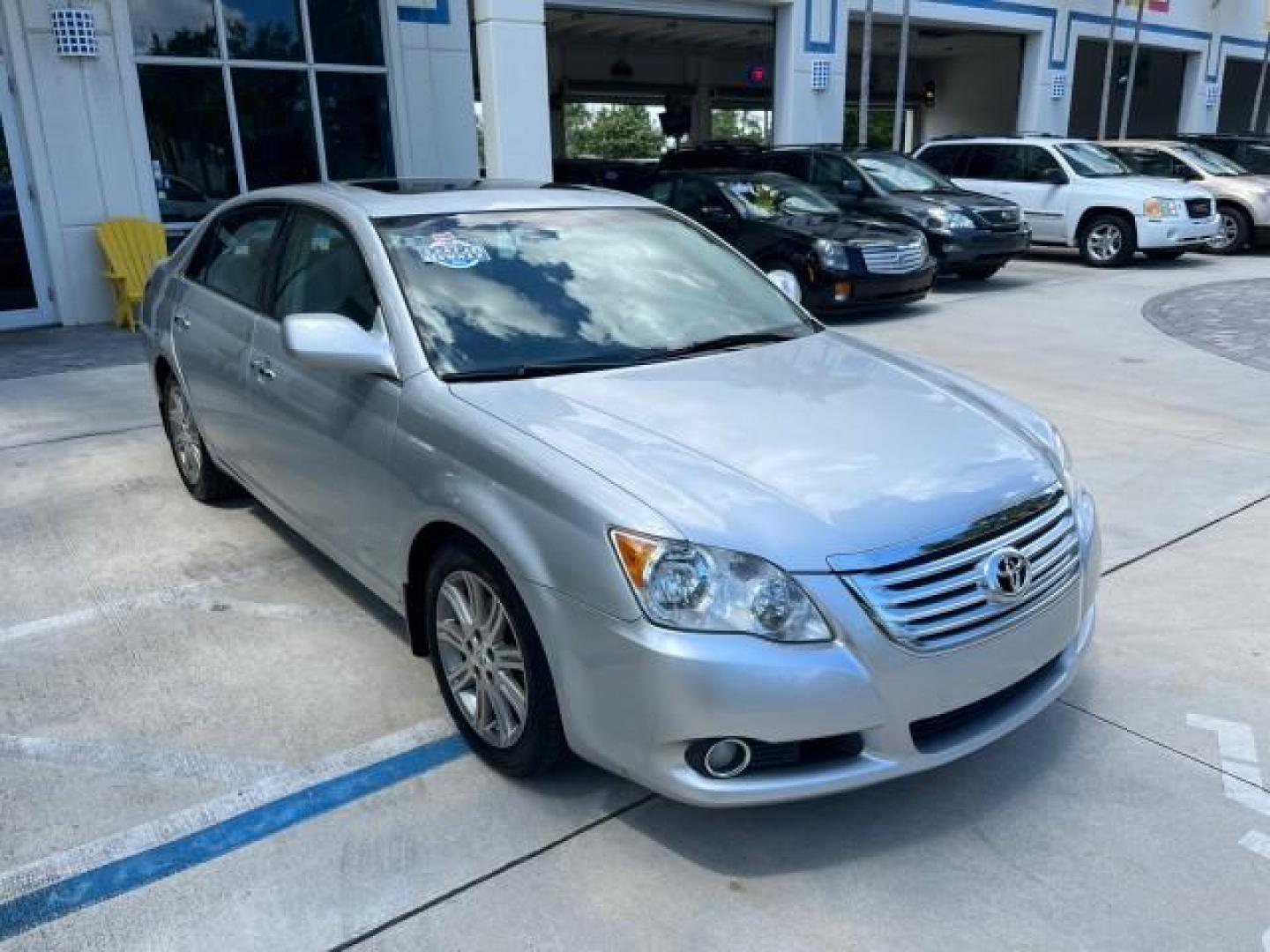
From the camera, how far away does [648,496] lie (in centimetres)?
248

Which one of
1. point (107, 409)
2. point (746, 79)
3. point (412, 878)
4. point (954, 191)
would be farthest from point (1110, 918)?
point (746, 79)

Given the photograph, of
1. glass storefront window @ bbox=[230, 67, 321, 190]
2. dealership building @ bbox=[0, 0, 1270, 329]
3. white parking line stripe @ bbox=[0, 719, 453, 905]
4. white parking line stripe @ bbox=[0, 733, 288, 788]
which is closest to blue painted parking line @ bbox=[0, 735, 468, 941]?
white parking line stripe @ bbox=[0, 719, 453, 905]

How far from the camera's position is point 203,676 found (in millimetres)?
3561

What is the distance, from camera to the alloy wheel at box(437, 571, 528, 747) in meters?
2.77

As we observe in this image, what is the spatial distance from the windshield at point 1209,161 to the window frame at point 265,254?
15734mm

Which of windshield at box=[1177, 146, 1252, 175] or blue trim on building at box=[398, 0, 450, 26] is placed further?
windshield at box=[1177, 146, 1252, 175]

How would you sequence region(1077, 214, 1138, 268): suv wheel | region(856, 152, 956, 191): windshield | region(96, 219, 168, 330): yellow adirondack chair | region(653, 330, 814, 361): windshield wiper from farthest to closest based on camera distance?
region(1077, 214, 1138, 268): suv wheel
region(856, 152, 956, 191): windshield
region(96, 219, 168, 330): yellow adirondack chair
region(653, 330, 814, 361): windshield wiper

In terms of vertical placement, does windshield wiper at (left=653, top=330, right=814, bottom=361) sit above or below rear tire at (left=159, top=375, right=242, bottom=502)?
above

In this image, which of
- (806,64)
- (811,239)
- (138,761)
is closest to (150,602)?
(138,761)

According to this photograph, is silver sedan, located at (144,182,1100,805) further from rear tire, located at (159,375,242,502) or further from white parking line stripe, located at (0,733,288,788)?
rear tire, located at (159,375,242,502)

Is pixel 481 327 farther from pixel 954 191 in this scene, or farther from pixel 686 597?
pixel 954 191

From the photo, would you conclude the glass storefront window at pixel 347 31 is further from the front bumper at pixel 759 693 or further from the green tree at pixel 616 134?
the green tree at pixel 616 134

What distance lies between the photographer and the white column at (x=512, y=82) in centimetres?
1156

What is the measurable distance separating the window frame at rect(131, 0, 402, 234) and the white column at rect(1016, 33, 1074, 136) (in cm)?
1471
